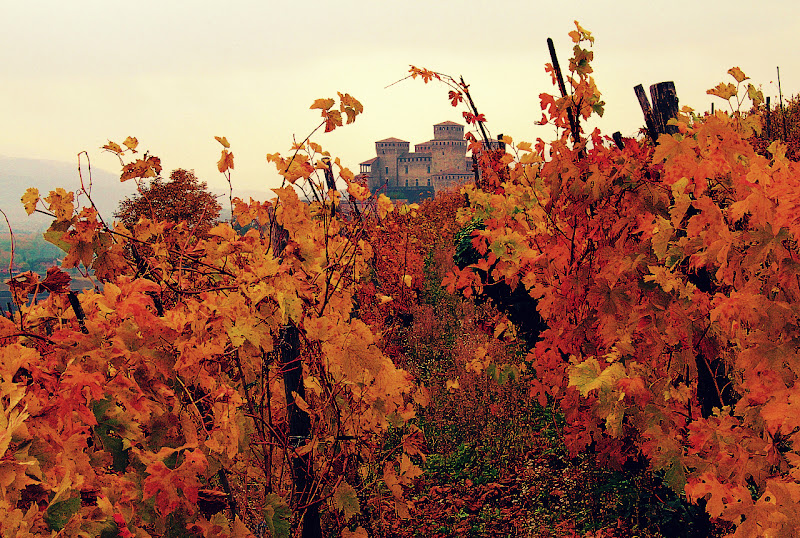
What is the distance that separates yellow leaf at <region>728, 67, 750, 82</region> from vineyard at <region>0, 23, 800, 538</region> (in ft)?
0.18

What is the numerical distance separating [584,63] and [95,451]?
2.81 metres

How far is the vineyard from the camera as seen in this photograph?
1.76m

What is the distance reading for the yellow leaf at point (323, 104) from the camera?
2.56 metres

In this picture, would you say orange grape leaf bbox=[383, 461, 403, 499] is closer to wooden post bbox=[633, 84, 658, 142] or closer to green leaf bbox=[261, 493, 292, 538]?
green leaf bbox=[261, 493, 292, 538]

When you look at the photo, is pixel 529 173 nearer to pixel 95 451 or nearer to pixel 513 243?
pixel 513 243

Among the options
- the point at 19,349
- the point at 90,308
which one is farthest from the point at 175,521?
the point at 90,308

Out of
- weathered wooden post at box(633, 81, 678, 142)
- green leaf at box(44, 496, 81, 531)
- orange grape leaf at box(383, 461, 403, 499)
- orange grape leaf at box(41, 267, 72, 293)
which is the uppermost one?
weathered wooden post at box(633, 81, 678, 142)

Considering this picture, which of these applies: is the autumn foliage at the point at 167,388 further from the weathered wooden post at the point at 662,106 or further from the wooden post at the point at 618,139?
the weathered wooden post at the point at 662,106

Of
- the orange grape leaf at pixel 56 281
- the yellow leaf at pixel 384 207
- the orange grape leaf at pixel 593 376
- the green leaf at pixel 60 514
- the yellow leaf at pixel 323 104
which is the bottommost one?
the orange grape leaf at pixel 593 376

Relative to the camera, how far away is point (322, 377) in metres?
2.55

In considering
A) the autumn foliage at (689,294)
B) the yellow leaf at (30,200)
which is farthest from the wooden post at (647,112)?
the yellow leaf at (30,200)

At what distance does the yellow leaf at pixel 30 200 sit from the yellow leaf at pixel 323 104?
3.97 ft

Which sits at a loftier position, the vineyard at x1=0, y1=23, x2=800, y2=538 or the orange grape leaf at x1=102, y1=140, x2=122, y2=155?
the orange grape leaf at x1=102, y1=140, x2=122, y2=155

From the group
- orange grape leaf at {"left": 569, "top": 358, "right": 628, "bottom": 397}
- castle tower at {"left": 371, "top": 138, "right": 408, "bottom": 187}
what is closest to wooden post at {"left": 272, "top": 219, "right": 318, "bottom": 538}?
orange grape leaf at {"left": 569, "top": 358, "right": 628, "bottom": 397}
